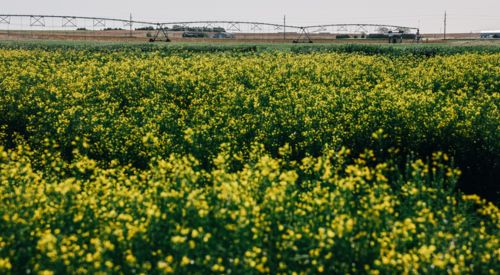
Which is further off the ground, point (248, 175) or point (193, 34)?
point (193, 34)

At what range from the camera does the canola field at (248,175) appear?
19.3ft

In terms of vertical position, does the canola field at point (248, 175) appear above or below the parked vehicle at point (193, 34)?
below

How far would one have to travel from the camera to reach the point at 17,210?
6.65 meters

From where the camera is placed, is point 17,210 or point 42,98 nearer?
point 17,210

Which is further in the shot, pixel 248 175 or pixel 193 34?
pixel 193 34

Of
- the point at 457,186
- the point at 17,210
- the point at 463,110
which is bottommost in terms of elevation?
the point at 457,186

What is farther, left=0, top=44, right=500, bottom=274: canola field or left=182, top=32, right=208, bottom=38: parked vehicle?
left=182, top=32, right=208, bottom=38: parked vehicle

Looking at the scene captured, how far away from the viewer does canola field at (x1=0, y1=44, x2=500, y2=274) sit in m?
5.89

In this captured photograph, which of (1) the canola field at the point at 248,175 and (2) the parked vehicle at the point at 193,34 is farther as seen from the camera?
(2) the parked vehicle at the point at 193,34

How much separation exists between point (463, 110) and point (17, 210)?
31.8ft

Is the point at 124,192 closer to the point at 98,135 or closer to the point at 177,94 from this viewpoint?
the point at 98,135

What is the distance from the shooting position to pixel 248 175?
743 centimetres

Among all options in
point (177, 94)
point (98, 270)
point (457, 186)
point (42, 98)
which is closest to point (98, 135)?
point (42, 98)

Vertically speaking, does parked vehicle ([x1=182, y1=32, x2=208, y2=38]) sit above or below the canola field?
above
